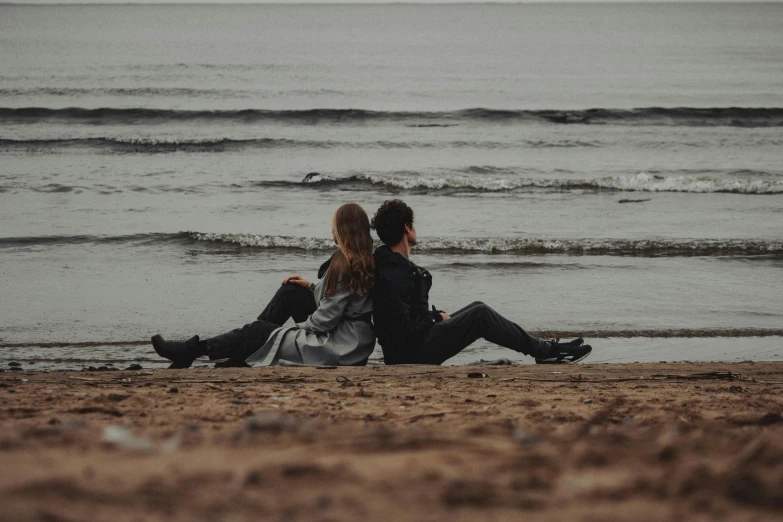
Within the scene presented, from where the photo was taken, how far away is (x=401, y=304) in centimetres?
591

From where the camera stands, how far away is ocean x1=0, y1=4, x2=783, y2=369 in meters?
8.32

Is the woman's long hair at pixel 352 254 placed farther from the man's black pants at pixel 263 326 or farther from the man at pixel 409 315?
the man's black pants at pixel 263 326

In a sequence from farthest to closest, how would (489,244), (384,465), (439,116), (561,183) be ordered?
(439,116) < (561,183) < (489,244) < (384,465)

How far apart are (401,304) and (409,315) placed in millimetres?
126

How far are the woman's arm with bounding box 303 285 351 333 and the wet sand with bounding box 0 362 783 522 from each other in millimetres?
1721

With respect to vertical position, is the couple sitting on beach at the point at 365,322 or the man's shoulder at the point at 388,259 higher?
the man's shoulder at the point at 388,259

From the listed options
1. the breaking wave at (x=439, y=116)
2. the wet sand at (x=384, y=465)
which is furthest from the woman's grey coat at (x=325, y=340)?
the breaking wave at (x=439, y=116)

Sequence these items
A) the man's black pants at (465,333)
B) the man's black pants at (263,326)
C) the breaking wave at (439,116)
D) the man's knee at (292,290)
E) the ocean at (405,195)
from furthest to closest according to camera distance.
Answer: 1. the breaking wave at (439,116)
2. the ocean at (405,195)
3. the man's knee at (292,290)
4. the man's black pants at (263,326)
5. the man's black pants at (465,333)

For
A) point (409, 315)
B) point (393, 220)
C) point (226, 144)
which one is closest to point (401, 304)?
point (409, 315)

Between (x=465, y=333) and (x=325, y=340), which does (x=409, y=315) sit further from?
(x=325, y=340)

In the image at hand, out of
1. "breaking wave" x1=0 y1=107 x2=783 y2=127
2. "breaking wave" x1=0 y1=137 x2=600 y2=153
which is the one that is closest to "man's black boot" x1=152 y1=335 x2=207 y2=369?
"breaking wave" x1=0 y1=137 x2=600 y2=153

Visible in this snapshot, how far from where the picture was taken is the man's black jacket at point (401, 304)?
5914 millimetres

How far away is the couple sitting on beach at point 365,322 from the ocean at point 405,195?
0.99 metres

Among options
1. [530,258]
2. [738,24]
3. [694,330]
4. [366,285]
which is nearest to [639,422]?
[366,285]
